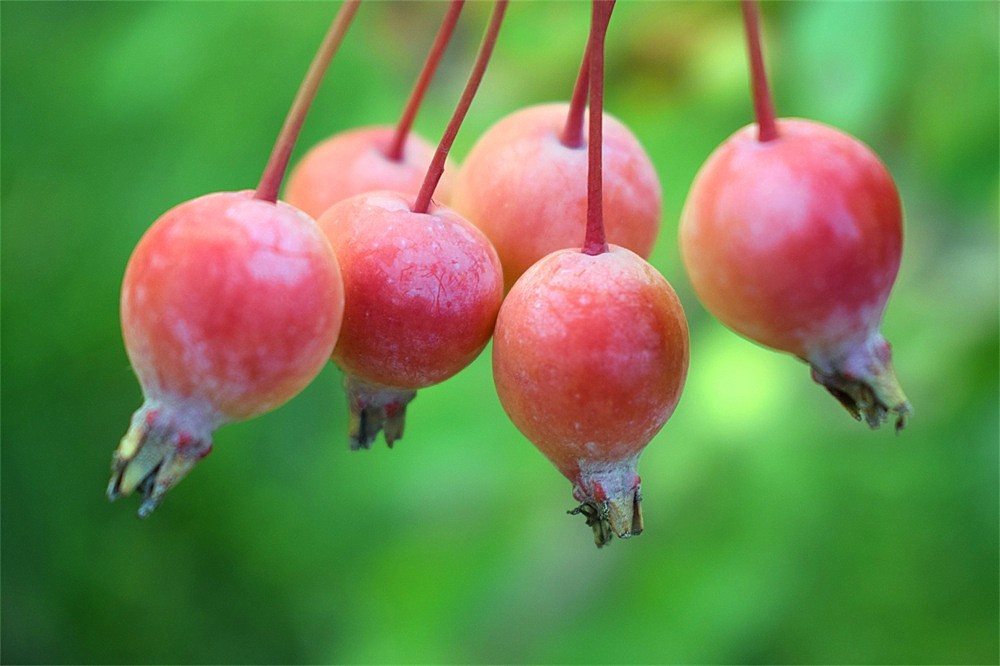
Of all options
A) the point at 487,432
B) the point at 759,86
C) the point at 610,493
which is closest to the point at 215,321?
the point at 610,493

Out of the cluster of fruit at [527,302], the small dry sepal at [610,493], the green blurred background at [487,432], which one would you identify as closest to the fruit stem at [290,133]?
the cluster of fruit at [527,302]

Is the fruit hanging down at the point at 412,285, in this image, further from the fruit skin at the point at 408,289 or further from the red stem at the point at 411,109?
the red stem at the point at 411,109

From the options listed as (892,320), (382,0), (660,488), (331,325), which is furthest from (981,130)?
(382,0)

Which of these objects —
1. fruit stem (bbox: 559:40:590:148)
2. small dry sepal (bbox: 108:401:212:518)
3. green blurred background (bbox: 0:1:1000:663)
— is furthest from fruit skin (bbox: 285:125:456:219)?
green blurred background (bbox: 0:1:1000:663)

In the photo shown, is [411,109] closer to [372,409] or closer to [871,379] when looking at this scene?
[372,409]

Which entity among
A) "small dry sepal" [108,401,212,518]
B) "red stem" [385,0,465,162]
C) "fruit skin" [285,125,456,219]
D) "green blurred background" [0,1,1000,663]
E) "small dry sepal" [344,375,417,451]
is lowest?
"green blurred background" [0,1,1000,663]

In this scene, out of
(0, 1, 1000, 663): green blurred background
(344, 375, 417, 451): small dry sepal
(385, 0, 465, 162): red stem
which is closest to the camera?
(344, 375, 417, 451): small dry sepal

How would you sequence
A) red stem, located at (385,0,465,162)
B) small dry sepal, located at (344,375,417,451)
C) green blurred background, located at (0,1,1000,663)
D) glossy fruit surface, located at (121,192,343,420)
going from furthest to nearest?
green blurred background, located at (0,1,1000,663), red stem, located at (385,0,465,162), small dry sepal, located at (344,375,417,451), glossy fruit surface, located at (121,192,343,420)

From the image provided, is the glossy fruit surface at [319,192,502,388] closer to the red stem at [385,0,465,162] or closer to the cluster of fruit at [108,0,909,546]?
the cluster of fruit at [108,0,909,546]
